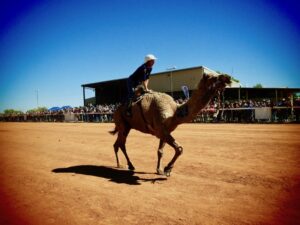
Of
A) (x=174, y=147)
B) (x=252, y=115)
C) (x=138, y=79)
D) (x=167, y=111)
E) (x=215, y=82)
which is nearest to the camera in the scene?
(x=215, y=82)

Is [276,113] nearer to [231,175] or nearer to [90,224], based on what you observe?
[231,175]

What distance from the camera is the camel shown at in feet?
17.8

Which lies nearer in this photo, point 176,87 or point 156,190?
point 156,190

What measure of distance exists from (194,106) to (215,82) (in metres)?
0.76

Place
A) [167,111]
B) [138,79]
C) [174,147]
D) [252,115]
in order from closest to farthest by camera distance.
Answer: [174,147] → [167,111] → [138,79] → [252,115]

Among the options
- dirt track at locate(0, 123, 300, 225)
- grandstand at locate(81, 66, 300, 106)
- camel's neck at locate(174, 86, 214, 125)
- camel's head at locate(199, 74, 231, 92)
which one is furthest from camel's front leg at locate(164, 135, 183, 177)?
grandstand at locate(81, 66, 300, 106)

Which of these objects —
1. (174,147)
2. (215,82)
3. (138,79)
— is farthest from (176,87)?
(215,82)

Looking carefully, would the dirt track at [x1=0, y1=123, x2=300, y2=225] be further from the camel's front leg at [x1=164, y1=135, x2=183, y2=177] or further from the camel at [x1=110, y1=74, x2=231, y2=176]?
the camel at [x1=110, y1=74, x2=231, y2=176]

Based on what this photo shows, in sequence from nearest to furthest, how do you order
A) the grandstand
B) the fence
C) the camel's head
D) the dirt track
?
the dirt track < the camel's head < the fence < the grandstand

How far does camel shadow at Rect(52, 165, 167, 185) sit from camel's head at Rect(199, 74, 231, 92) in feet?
7.73

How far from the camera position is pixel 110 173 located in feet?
22.2

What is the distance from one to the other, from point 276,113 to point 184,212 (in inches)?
855

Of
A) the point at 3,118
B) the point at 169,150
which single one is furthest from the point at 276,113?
the point at 3,118

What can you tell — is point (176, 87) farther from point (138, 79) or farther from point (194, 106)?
point (194, 106)
